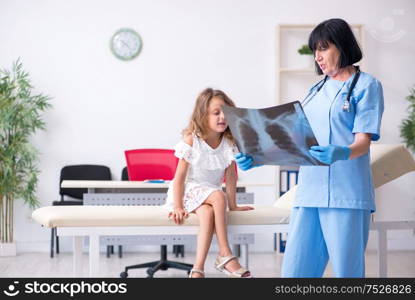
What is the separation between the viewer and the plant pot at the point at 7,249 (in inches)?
232

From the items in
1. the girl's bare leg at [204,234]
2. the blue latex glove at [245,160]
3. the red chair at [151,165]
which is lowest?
the girl's bare leg at [204,234]

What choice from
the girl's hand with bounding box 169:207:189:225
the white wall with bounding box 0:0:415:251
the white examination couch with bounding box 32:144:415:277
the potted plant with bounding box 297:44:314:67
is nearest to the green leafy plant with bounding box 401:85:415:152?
the white wall with bounding box 0:0:415:251

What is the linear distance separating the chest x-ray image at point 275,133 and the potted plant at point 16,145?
Result: 399 centimetres

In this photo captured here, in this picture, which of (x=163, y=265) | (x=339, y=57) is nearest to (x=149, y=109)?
(x=163, y=265)

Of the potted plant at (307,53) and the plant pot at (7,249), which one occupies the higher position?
the potted plant at (307,53)

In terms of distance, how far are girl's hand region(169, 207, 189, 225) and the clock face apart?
11.8ft

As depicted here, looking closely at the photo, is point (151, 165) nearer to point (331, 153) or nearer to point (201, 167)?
point (201, 167)

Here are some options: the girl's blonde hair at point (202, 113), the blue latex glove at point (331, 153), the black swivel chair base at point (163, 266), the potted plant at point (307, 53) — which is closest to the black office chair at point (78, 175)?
the black swivel chair base at point (163, 266)

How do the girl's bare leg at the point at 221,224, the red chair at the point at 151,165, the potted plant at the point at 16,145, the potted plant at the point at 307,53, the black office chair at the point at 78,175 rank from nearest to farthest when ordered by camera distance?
the girl's bare leg at the point at 221,224 < the red chair at the point at 151,165 < the potted plant at the point at 16,145 < the black office chair at the point at 78,175 < the potted plant at the point at 307,53

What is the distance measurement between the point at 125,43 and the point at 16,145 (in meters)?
1.40

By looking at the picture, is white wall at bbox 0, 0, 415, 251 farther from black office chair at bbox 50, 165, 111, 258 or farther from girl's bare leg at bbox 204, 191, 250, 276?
girl's bare leg at bbox 204, 191, 250, 276

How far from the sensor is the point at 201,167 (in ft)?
10.1

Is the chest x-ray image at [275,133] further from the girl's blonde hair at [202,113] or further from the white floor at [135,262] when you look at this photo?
the white floor at [135,262]

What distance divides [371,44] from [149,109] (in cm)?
225
